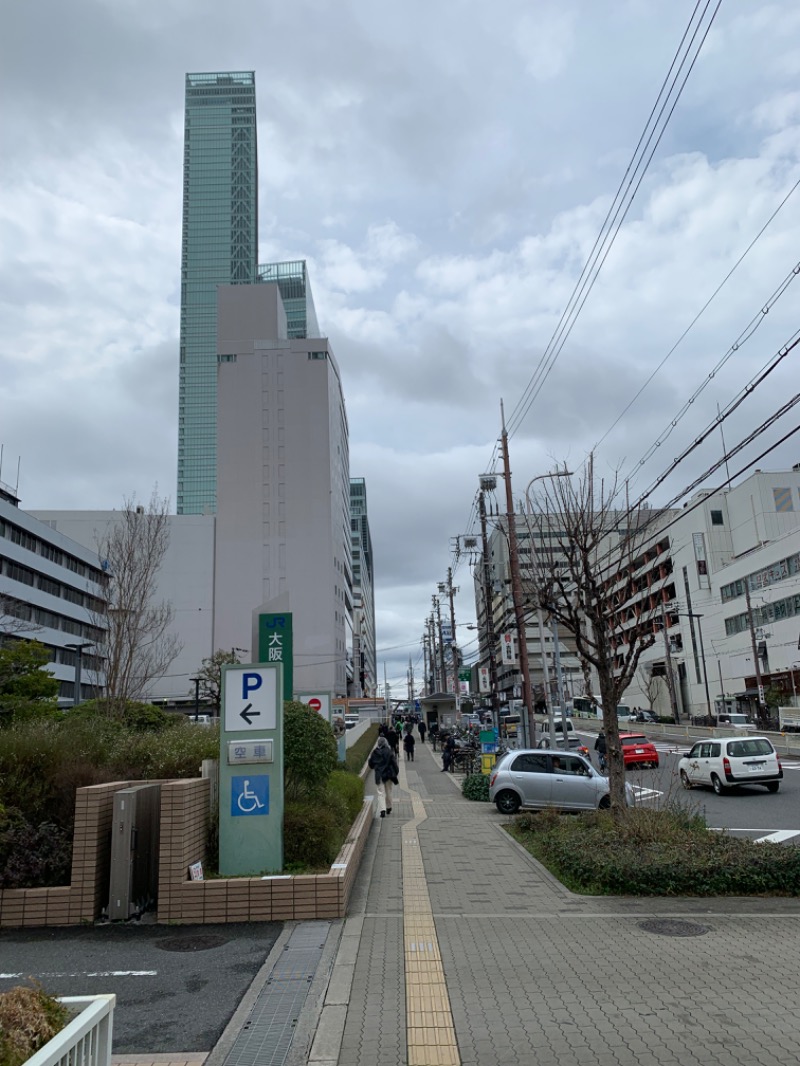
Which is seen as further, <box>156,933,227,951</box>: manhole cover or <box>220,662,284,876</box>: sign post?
<box>220,662,284,876</box>: sign post

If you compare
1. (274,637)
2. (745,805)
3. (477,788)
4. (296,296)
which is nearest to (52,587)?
(477,788)

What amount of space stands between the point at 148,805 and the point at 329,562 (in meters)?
80.4

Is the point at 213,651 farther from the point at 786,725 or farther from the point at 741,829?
the point at 741,829

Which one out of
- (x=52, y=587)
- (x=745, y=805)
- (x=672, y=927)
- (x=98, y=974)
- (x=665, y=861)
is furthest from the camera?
(x=52, y=587)

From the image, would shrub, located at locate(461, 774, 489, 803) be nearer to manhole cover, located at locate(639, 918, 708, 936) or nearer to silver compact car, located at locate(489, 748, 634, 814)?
silver compact car, located at locate(489, 748, 634, 814)

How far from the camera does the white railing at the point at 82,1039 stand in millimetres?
2611

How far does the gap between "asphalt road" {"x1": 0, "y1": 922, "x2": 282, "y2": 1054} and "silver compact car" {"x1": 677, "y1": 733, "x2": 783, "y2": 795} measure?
658 inches

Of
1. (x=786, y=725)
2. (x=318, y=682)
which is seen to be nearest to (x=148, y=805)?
(x=786, y=725)

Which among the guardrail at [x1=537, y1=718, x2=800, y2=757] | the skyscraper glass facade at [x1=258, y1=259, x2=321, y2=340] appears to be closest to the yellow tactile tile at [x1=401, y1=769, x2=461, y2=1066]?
the guardrail at [x1=537, y1=718, x2=800, y2=757]

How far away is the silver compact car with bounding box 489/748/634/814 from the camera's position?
16.7m

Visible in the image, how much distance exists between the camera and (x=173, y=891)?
25.7 feet

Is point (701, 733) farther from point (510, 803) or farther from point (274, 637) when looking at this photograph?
point (274, 637)

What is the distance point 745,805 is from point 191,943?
51.7 feet

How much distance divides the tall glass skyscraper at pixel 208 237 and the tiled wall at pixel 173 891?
170695 millimetres
